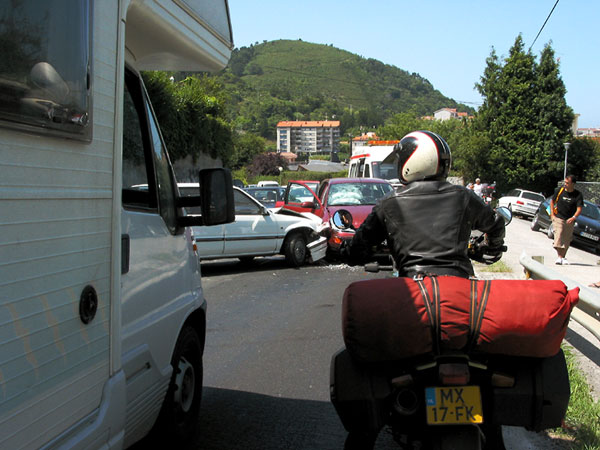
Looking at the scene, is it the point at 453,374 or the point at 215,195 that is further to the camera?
the point at 215,195

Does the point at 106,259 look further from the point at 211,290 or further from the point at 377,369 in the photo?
the point at 211,290

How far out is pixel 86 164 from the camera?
6.66 feet

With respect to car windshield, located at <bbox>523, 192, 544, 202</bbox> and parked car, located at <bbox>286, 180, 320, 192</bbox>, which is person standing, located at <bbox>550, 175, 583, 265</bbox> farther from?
car windshield, located at <bbox>523, 192, 544, 202</bbox>

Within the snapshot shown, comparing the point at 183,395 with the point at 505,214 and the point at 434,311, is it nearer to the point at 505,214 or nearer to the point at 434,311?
the point at 434,311

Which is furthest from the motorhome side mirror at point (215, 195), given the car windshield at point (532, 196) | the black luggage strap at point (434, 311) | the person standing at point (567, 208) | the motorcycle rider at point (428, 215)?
the car windshield at point (532, 196)

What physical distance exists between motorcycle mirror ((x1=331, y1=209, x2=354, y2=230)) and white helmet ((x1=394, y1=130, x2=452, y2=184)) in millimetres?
453

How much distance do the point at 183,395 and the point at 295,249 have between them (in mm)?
8695

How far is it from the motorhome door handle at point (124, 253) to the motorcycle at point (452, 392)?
0.96 m

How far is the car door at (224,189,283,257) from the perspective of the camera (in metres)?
11.6

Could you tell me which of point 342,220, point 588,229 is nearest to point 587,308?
point 342,220

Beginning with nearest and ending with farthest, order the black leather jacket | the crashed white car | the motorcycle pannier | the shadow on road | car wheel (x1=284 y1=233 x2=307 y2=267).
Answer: the motorcycle pannier < the black leather jacket < the shadow on road < the crashed white car < car wheel (x1=284 y1=233 x2=307 y2=267)

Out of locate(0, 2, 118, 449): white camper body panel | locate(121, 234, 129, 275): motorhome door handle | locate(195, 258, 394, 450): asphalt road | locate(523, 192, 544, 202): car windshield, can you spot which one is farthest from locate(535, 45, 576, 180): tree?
locate(0, 2, 118, 449): white camper body panel

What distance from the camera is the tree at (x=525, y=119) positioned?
144 feet

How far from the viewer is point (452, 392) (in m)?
2.42
